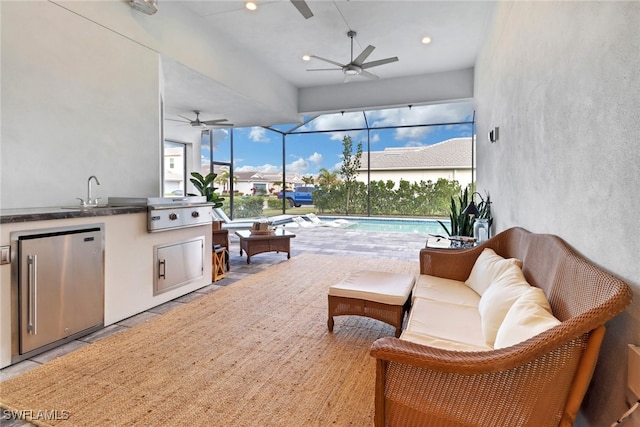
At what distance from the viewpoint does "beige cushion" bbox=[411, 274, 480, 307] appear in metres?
2.25

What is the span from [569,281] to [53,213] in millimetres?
3165

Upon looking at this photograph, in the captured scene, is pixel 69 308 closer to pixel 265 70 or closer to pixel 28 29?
pixel 28 29

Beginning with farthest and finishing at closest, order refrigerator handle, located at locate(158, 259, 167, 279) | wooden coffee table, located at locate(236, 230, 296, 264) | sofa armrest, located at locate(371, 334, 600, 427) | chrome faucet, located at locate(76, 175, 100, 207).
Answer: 1. wooden coffee table, located at locate(236, 230, 296, 264)
2. refrigerator handle, located at locate(158, 259, 167, 279)
3. chrome faucet, located at locate(76, 175, 100, 207)
4. sofa armrest, located at locate(371, 334, 600, 427)

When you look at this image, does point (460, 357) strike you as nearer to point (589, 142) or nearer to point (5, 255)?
point (589, 142)

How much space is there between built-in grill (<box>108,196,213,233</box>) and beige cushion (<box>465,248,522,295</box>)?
9.35ft

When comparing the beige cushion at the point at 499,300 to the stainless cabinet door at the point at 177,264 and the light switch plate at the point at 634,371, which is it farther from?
the stainless cabinet door at the point at 177,264

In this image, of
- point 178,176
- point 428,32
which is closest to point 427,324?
point 428,32

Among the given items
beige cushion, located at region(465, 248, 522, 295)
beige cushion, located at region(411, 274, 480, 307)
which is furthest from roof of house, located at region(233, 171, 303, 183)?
beige cushion, located at region(465, 248, 522, 295)

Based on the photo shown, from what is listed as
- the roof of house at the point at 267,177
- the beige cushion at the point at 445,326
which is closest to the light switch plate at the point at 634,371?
the beige cushion at the point at 445,326

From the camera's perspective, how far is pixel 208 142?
9.62 meters

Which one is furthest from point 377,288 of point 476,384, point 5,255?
point 5,255

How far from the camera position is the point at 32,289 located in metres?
2.21

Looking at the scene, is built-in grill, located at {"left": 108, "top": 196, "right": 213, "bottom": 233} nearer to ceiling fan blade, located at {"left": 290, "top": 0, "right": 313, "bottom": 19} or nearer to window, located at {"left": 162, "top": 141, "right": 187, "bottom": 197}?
ceiling fan blade, located at {"left": 290, "top": 0, "right": 313, "bottom": 19}

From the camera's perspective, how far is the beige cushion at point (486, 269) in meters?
2.17
